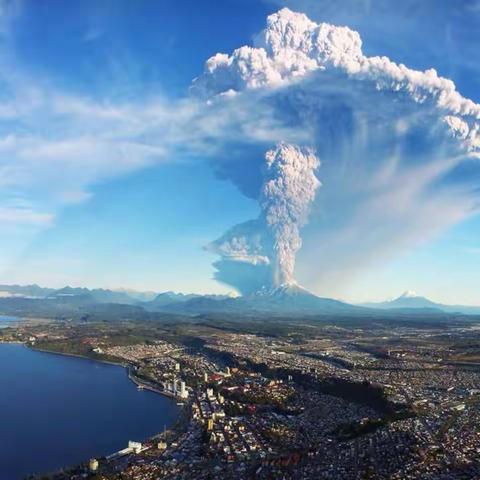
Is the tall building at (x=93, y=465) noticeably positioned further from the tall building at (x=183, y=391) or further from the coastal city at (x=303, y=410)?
the tall building at (x=183, y=391)

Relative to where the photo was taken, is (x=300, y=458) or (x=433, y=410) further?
(x=433, y=410)

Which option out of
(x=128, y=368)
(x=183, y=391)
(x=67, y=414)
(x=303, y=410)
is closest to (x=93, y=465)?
(x=67, y=414)

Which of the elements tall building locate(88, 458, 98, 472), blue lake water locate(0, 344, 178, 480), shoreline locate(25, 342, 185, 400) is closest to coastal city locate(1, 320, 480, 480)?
tall building locate(88, 458, 98, 472)

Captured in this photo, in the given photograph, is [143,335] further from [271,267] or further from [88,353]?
[271,267]

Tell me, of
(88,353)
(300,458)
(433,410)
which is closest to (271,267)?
(88,353)

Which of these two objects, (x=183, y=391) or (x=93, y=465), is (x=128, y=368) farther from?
(x=93, y=465)

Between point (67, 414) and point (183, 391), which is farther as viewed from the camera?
point (183, 391)
